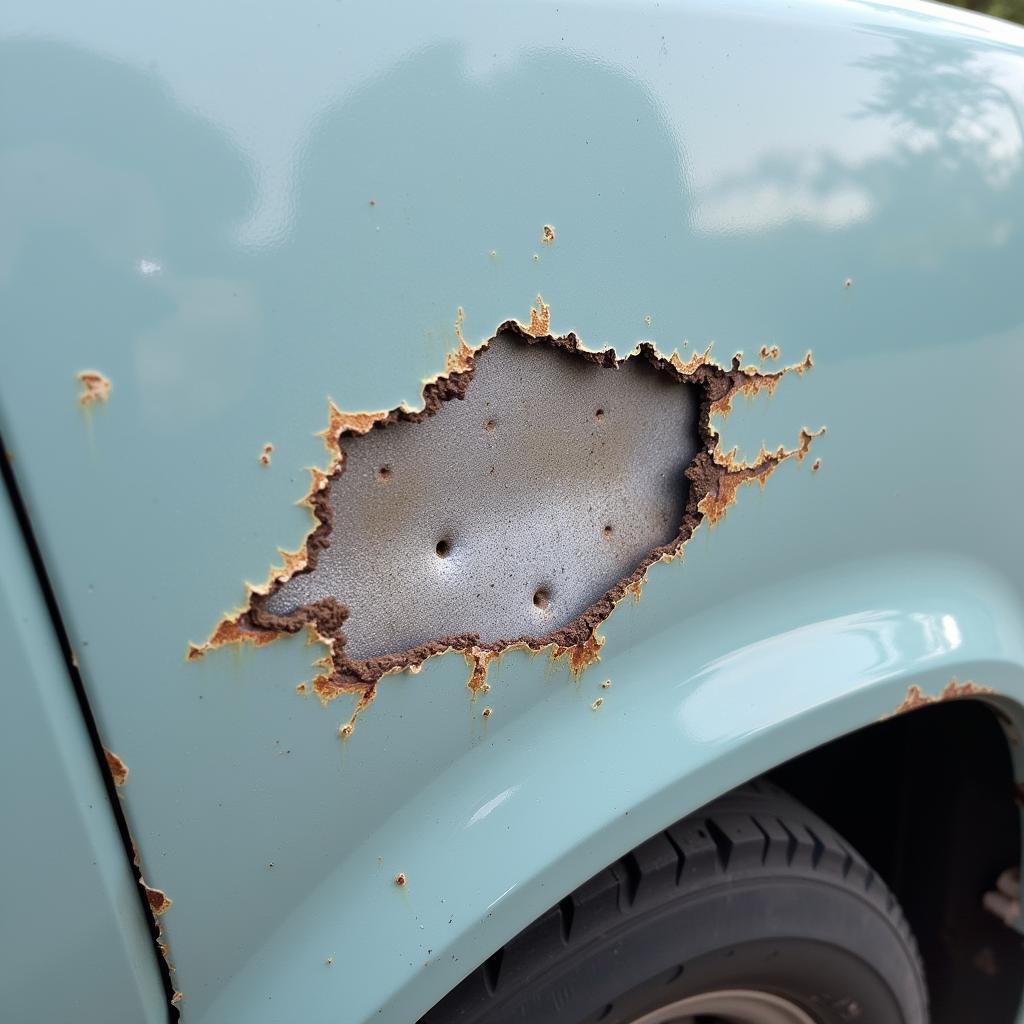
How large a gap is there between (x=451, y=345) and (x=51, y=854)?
532 mm

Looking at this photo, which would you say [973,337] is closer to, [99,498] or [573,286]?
[573,286]

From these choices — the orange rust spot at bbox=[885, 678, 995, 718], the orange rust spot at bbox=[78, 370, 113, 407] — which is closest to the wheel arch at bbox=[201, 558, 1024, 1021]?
the orange rust spot at bbox=[885, 678, 995, 718]

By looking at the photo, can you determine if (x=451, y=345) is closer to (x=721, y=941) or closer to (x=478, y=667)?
(x=478, y=667)

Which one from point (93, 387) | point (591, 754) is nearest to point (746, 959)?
point (591, 754)

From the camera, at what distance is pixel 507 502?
896mm

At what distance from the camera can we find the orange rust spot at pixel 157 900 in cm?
77

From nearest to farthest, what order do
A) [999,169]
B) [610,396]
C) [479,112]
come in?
[479,112] → [610,396] → [999,169]

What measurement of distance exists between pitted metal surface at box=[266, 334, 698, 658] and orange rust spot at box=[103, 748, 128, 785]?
17cm

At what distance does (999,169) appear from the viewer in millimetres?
1087

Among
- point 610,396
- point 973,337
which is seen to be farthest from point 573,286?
point 973,337

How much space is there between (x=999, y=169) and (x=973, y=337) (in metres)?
0.20

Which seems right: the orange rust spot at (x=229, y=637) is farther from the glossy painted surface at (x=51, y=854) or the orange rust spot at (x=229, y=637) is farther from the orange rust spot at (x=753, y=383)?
the orange rust spot at (x=753, y=383)

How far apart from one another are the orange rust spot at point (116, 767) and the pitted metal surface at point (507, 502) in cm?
17

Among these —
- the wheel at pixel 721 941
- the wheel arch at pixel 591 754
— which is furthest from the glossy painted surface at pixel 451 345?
the wheel at pixel 721 941
